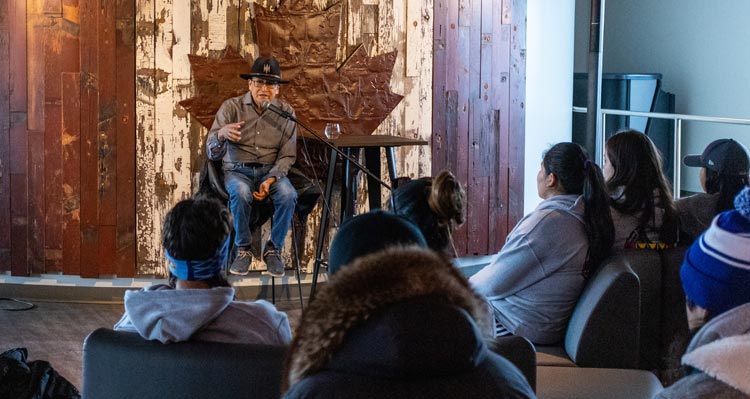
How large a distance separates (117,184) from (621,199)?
341cm

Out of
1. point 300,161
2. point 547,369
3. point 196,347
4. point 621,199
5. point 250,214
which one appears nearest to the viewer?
point 196,347

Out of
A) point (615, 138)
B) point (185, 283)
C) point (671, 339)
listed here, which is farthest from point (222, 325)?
point (615, 138)

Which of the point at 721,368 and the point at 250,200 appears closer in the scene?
the point at 721,368

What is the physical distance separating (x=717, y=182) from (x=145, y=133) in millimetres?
3405

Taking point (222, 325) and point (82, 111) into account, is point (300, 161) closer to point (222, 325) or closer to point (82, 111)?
point (82, 111)

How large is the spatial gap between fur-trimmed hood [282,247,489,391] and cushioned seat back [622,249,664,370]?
2191 mm

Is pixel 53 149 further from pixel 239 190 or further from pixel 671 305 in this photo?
pixel 671 305

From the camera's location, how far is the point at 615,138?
4180 mm

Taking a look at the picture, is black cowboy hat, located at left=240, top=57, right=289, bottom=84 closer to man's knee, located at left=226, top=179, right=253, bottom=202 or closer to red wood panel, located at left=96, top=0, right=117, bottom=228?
man's knee, located at left=226, top=179, right=253, bottom=202

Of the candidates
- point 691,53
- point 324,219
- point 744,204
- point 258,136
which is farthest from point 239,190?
point 691,53

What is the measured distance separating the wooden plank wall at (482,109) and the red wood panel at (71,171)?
2305 mm

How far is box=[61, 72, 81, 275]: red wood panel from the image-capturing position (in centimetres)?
626

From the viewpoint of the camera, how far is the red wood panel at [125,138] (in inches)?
245

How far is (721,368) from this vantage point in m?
1.79
